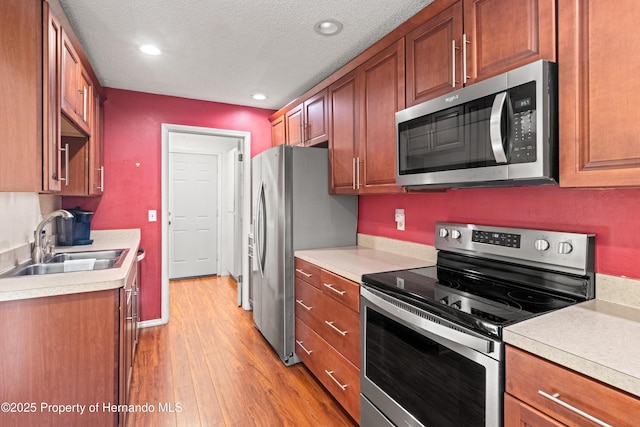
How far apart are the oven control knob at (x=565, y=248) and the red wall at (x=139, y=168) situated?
3.31 m

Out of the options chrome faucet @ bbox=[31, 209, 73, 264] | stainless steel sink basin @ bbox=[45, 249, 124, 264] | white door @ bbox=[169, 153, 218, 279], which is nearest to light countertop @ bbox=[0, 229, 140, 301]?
chrome faucet @ bbox=[31, 209, 73, 264]

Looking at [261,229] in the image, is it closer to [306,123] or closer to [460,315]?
[306,123]

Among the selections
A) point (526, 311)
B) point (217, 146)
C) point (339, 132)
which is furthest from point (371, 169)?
point (217, 146)

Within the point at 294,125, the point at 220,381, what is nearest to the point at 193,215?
the point at 294,125

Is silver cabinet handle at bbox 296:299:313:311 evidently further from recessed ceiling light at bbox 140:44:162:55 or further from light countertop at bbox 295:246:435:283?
recessed ceiling light at bbox 140:44:162:55

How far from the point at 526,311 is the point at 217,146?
16.4ft

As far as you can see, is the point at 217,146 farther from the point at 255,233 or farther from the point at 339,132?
the point at 339,132

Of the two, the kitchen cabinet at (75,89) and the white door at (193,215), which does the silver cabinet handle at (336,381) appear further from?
the white door at (193,215)

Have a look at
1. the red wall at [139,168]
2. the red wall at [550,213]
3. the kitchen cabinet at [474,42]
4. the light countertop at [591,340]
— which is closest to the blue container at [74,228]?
the red wall at [139,168]

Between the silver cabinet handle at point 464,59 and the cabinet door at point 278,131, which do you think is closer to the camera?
the silver cabinet handle at point 464,59

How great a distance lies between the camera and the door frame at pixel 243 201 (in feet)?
11.3

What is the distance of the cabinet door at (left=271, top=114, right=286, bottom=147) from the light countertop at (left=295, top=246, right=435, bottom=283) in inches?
60.4

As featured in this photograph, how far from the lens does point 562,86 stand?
3.85 ft

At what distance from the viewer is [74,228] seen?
2.81 meters
